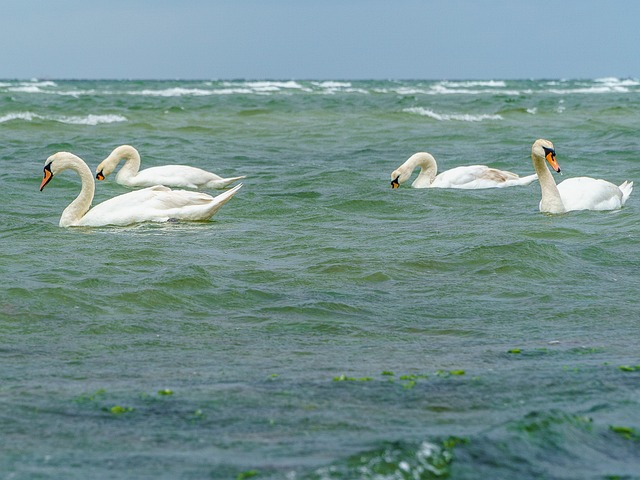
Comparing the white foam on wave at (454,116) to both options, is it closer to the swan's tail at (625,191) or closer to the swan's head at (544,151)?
the swan's tail at (625,191)

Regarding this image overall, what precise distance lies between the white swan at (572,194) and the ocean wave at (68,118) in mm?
16765

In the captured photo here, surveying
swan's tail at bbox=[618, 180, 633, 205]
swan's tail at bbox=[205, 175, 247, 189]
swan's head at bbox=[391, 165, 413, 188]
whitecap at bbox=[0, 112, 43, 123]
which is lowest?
whitecap at bbox=[0, 112, 43, 123]

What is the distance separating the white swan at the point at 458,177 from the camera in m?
13.6

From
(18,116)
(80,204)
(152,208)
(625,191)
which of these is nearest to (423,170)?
(625,191)

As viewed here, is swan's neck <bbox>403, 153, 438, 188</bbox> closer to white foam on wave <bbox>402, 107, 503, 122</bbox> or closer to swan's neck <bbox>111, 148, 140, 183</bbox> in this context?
swan's neck <bbox>111, 148, 140, 183</bbox>

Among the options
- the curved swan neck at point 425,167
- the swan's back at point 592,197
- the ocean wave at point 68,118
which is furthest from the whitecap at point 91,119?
the swan's back at point 592,197

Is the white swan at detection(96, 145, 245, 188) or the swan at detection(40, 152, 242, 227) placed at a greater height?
the swan at detection(40, 152, 242, 227)

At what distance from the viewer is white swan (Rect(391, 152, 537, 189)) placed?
13.6 meters

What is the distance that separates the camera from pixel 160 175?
46.5ft

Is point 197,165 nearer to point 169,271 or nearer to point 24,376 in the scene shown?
point 169,271

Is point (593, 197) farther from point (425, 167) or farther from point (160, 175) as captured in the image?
point (160, 175)

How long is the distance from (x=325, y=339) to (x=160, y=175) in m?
8.36

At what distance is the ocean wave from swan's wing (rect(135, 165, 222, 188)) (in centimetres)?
1278

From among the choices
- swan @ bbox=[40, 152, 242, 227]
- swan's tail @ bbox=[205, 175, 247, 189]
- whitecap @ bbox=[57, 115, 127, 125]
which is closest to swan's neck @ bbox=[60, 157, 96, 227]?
swan @ bbox=[40, 152, 242, 227]
